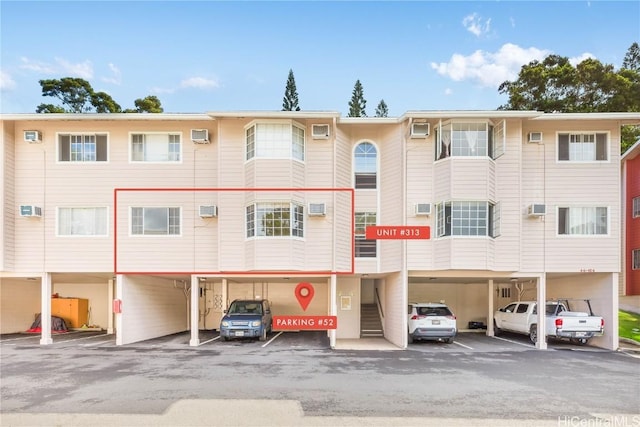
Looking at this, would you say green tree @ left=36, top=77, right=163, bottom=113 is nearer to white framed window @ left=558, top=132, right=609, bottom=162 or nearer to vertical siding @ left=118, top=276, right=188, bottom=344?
vertical siding @ left=118, top=276, right=188, bottom=344

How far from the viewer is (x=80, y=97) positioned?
1519 inches

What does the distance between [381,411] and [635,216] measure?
2111cm

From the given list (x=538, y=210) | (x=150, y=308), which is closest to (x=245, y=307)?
(x=150, y=308)

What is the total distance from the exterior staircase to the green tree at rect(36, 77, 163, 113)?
2747cm

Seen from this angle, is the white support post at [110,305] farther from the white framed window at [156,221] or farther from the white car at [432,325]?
the white car at [432,325]

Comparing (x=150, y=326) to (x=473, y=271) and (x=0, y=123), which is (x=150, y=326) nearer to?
(x=0, y=123)

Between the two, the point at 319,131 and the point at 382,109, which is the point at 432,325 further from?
the point at 382,109

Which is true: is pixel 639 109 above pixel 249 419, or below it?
above

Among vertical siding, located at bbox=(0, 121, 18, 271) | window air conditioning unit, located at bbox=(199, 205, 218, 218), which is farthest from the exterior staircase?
vertical siding, located at bbox=(0, 121, 18, 271)

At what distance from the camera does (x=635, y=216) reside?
72.9 ft

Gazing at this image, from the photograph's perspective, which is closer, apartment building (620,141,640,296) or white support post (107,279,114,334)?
white support post (107,279,114,334)

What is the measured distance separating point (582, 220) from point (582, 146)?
2722mm

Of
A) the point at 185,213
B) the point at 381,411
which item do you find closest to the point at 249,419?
the point at 381,411

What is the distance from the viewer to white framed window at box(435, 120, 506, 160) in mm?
15398
